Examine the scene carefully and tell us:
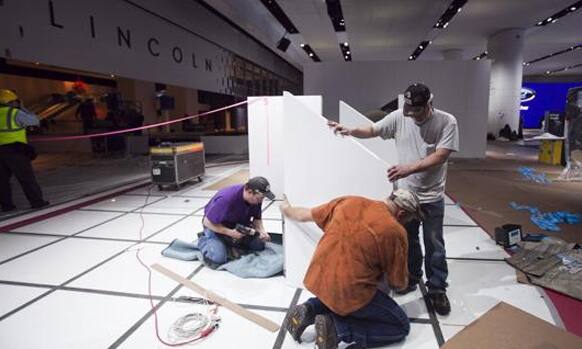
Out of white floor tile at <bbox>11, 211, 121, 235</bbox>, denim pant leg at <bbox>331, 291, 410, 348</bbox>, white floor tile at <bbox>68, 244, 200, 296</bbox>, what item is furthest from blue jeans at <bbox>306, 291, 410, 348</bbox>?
white floor tile at <bbox>11, 211, 121, 235</bbox>

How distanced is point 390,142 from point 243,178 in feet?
11.2

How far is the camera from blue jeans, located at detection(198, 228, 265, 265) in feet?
8.89

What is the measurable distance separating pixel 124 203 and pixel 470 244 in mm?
4208

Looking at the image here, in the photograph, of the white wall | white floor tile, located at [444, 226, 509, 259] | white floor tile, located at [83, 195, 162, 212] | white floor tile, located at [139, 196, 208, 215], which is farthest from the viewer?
the white wall

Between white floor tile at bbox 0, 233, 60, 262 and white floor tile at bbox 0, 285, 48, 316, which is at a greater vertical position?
white floor tile at bbox 0, 233, 60, 262

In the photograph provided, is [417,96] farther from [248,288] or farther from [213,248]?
[213,248]

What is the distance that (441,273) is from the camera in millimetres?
2143

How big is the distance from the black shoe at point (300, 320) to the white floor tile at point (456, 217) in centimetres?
249

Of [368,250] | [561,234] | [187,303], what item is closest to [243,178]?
[187,303]

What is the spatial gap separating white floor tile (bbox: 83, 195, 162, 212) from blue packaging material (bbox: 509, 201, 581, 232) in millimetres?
4635

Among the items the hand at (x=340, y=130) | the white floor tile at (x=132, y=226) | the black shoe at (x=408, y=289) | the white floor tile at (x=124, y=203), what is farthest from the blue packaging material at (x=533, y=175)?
the white floor tile at (x=124, y=203)

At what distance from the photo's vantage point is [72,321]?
81.3 inches

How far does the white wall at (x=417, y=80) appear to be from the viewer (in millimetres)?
8727

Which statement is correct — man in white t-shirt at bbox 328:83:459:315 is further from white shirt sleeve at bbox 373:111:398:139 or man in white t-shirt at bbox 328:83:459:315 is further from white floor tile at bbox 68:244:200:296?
white floor tile at bbox 68:244:200:296
